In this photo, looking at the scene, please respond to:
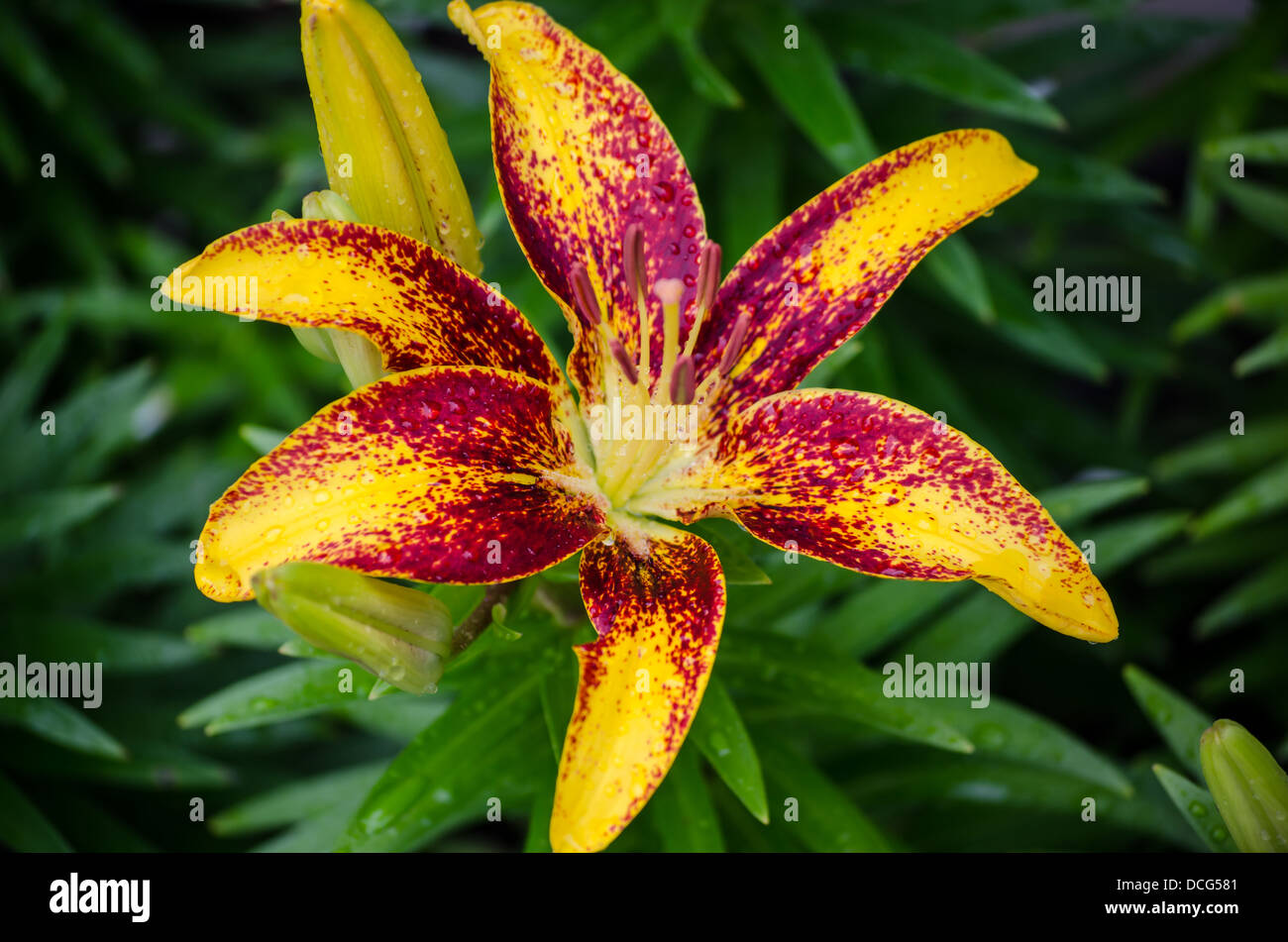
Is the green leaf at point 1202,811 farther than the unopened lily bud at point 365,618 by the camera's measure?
Yes

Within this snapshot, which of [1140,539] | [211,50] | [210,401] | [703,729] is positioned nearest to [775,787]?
[703,729]

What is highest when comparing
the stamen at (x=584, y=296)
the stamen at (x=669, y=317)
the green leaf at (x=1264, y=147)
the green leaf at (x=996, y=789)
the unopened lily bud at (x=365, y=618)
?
the green leaf at (x=1264, y=147)

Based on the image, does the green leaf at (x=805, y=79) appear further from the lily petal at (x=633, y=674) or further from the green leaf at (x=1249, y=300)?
the lily petal at (x=633, y=674)

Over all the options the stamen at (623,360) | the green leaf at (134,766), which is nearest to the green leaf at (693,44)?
the stamen at (623,360)

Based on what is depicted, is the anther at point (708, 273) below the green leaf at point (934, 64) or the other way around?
below

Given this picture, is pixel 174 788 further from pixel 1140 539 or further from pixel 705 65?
pixel 1140 539

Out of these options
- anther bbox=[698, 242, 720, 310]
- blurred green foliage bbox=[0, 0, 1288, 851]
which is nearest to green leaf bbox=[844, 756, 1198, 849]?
blurred green foliage bbox=[0, 0, 1288, 851]

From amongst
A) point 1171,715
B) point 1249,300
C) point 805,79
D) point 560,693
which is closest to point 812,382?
point 560,693

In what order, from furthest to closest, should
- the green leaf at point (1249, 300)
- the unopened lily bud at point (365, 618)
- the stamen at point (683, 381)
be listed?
the green leaf at point (1249, 300), the stamen at point (683, 381), the unopened lily bud at point (365, 618)
